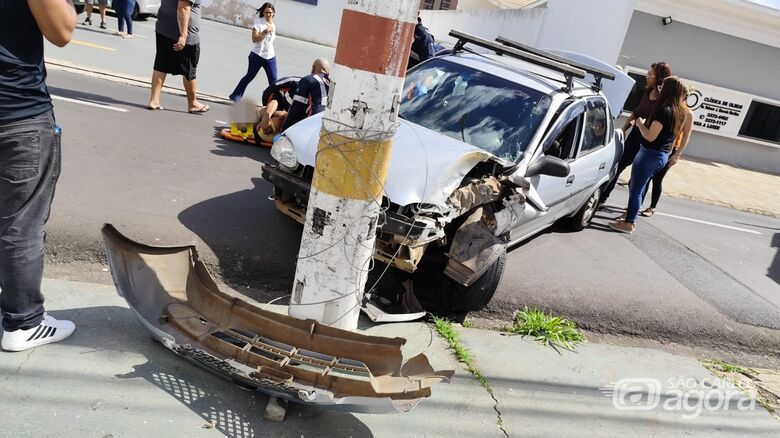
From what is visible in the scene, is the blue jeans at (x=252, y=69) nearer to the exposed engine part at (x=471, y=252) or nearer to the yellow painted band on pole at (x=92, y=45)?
the yellow painted band on pole at (x=92, y=45)

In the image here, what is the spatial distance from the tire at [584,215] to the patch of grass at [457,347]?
3.28 meters

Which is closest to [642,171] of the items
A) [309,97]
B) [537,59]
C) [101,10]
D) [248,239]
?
[537,59]

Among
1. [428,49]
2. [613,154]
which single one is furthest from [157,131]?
[613,154]

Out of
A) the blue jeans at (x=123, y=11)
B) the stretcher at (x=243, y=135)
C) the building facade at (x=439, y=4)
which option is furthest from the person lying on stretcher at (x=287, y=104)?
the building facade at (x=439, y=4)

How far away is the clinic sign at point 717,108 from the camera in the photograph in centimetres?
1458

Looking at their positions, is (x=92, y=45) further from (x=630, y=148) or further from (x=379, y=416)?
(x=379, y=416)

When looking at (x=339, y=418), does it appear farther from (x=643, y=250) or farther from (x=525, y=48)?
(x=643, y=250)

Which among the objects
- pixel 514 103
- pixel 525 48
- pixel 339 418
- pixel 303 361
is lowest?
pixel 339 418

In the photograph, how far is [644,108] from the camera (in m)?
7.69

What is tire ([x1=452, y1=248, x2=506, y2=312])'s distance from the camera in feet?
13.6

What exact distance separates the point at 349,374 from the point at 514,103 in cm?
312

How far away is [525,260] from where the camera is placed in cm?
559

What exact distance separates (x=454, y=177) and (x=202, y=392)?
205 cm

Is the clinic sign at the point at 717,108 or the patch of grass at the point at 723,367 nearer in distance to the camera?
the patch of grass at the point at 723,367
